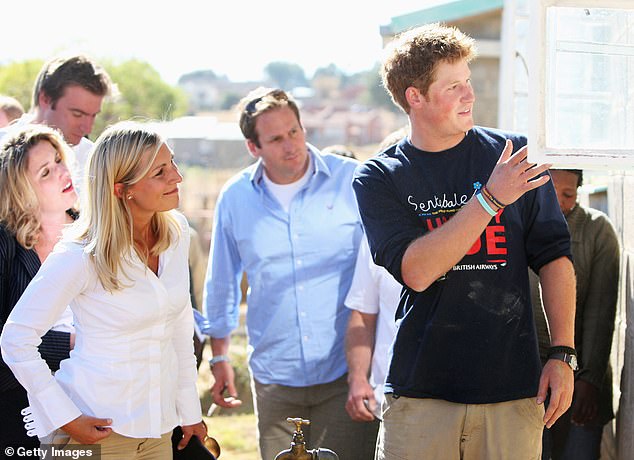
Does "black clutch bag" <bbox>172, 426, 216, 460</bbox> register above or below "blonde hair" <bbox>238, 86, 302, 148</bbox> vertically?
below

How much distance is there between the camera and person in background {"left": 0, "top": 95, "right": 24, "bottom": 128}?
243 inches

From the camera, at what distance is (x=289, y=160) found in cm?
458

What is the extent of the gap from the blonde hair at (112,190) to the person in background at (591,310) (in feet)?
6.51

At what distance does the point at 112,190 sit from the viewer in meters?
3.24

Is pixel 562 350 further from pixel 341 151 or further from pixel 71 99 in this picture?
pixel 71 99

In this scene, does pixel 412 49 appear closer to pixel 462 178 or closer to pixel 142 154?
pixel 462 178

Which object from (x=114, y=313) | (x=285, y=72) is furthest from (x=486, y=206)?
(x=285, y=72)

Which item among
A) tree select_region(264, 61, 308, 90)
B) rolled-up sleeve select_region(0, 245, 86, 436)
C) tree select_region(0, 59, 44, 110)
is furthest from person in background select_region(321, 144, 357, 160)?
tree select_region(264, 61, 308, 90)

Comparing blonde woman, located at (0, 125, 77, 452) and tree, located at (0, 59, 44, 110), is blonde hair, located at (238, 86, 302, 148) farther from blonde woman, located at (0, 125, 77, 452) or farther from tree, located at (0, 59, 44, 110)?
tree, located at (0, 59, 44, 110)

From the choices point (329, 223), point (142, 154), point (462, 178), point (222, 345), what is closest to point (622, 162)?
point (462, 178)

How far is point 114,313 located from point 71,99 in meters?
2.23

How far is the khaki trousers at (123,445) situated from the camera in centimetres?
316

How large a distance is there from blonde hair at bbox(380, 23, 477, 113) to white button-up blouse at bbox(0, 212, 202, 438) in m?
1.12

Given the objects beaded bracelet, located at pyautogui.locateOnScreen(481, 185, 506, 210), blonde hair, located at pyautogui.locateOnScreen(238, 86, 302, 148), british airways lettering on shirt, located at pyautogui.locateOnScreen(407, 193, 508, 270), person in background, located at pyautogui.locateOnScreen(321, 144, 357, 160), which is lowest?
british airways lettering on shirt, located at pyautogui.locateOnScreen(407, 193, 508, 270)
